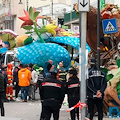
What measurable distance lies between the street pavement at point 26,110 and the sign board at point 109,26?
283cm

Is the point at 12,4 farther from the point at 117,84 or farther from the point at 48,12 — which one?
the point at 117,84

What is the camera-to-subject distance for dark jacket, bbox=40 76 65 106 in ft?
33.7

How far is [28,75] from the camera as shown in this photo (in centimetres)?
1891

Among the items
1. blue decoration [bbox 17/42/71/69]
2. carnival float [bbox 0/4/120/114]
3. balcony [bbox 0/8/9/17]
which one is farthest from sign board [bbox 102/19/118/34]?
balcony [bbox 0/8/9/17]

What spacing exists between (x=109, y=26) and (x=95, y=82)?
11.0 feet

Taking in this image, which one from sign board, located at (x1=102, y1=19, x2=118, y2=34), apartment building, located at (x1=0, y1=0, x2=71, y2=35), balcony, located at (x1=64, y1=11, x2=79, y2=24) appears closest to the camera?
sign board, located at (x1=102, y1=19, x2=118, y2=34)

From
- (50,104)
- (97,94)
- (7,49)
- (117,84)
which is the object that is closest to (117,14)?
(117,84)

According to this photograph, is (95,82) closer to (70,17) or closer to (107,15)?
(107,15)

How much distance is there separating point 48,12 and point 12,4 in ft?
26.4

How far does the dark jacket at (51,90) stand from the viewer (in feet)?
33.7

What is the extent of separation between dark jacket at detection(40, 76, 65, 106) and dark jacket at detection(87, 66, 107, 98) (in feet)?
4.61

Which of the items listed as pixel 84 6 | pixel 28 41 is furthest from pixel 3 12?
pixel 84 6

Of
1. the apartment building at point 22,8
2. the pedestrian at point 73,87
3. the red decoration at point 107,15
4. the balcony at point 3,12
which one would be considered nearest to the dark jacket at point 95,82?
the pedestrian at point 73,87

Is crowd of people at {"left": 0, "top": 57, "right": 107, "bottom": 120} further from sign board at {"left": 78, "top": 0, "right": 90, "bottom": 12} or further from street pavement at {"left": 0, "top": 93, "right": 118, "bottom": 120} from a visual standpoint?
sign board at {"left": 78, "top": 0, "right": 90, "bottom": 12}
